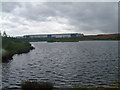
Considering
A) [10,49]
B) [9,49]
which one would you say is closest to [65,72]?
[9,49]

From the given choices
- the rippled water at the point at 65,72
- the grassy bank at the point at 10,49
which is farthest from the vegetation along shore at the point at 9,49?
the rippled water at the point at 65,72

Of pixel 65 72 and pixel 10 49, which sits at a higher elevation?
pixel 10 49

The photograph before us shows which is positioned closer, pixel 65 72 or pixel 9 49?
pixel 65 72

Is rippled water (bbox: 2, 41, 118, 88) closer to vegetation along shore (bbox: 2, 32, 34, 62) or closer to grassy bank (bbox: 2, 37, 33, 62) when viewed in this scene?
vegetation along shore (bbox: 2, 32, 34, 62)

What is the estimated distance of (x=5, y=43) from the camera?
60.9 m

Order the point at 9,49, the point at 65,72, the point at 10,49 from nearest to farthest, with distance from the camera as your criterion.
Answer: the point at 65,72 → the point at 9,49 → the point at 10,49

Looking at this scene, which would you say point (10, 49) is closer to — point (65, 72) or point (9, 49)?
point (9, 49)

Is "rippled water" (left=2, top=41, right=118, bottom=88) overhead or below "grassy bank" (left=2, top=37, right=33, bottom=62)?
below

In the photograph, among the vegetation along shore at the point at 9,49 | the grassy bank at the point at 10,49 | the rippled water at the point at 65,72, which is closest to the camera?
the rippled water at the point at 65,72

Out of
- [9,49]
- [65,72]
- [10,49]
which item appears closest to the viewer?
[65,72]

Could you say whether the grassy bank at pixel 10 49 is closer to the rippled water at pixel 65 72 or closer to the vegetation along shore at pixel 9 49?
the vegetation along shore at pixel 9 49

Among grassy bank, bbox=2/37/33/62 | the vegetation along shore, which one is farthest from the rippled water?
grassy bank, bbox=2/37/33/62

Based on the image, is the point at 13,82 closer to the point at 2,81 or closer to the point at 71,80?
the point at 2,81

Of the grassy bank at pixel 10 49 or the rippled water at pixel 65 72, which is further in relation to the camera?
the grassy bank at pixel 10 49
